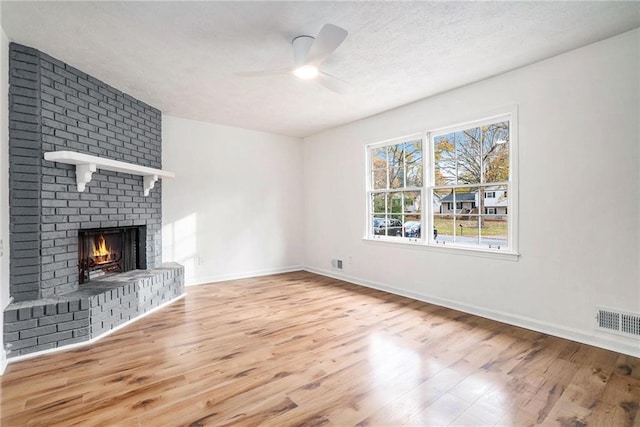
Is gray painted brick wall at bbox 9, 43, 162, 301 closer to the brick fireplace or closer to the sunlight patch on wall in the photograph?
the brick fireplace

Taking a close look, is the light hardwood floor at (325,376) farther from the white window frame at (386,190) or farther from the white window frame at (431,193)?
the white window frame at (386,190)

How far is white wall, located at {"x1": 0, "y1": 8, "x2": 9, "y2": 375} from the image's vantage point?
2479 mm

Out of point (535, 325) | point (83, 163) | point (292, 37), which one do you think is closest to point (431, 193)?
point (535, 325)

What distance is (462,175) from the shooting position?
3746mm

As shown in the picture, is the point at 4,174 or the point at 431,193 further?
the point at 431,193

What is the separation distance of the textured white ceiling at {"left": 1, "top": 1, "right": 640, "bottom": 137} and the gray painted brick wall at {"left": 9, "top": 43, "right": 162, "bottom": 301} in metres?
0.23

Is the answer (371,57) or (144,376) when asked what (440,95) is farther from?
(144,376)

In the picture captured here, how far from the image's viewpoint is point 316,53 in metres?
2.38

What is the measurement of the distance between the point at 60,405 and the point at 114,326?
1.25m

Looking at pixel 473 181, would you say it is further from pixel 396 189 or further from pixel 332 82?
pixel 332 82

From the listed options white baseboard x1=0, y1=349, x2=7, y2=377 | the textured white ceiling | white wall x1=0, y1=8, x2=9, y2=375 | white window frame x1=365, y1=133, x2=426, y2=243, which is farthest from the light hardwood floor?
the textured white ceiling

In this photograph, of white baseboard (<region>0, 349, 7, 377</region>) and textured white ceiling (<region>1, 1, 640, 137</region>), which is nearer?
textured white ceiling (<region>1, 1, 640, 137</region>)

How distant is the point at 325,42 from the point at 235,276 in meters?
4.23

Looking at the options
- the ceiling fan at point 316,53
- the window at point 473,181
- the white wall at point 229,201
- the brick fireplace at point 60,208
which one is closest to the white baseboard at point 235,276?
the white wall at point 229,201
